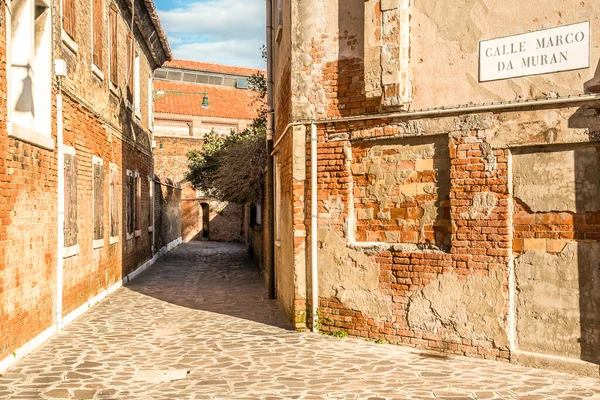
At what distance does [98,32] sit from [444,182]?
834cm

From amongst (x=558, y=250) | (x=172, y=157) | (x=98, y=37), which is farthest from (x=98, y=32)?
(x=172, y=157)

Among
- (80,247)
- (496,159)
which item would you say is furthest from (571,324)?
(80,247)

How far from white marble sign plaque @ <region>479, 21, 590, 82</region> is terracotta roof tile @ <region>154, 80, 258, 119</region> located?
39.2 metres

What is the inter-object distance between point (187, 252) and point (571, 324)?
22049 mm

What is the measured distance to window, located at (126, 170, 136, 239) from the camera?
1639 centimetres

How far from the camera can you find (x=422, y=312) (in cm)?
805

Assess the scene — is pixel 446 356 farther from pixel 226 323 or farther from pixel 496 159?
pixel 226 323

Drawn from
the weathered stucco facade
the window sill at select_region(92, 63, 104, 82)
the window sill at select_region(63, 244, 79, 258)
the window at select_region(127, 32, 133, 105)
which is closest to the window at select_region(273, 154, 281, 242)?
the weathered stucco facade

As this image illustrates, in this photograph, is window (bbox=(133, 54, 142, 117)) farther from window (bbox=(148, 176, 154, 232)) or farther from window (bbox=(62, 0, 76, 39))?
window (bbox=(62, 0, 76, 39))

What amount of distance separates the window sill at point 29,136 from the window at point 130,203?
749 centimetres

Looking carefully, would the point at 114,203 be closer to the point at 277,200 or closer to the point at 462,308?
the point at 277,200

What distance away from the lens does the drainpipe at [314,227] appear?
8.99m

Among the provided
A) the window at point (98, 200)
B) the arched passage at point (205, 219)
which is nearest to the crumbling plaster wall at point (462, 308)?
the window at point (98, 200)

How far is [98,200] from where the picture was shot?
1245 centimetres
